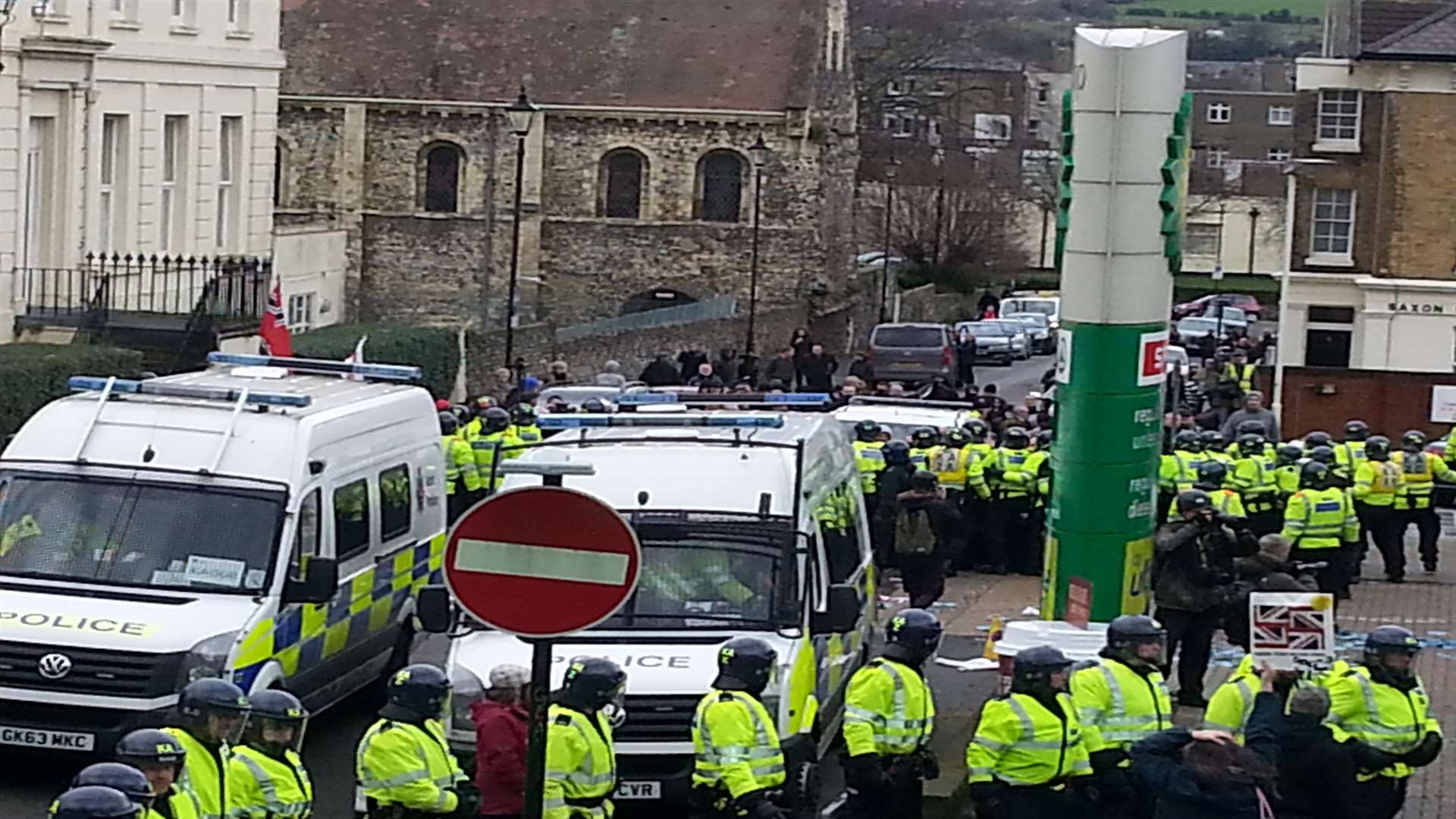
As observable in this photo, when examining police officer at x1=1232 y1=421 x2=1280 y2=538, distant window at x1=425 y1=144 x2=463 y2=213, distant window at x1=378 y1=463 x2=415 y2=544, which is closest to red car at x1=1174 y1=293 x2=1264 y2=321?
distant window at x1=425 y1=144 x2=463 y2=213

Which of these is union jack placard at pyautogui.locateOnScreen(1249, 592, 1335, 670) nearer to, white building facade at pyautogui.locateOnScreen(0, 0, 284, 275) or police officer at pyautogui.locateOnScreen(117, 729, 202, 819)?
police officer at pyautogui.locateOnScreen(117, 729, 202, 819)

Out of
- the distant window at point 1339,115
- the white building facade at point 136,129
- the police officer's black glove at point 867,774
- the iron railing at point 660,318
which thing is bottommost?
the police officer's black glove at point 867,774

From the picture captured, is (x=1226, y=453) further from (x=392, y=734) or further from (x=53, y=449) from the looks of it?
(x=392, y=734)

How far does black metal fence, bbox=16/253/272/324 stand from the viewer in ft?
112

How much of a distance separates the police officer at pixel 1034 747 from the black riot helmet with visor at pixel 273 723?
3.16 metres

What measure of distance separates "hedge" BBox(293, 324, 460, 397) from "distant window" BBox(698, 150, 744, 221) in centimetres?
2214

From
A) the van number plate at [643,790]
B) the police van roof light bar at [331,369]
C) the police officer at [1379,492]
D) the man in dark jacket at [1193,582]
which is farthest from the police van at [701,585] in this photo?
the police officer at [1379,492]

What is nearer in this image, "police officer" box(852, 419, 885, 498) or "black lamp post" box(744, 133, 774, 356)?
"police officer" box(852, 419, 885, 498)

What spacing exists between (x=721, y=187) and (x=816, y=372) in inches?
995

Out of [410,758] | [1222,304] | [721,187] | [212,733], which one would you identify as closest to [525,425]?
[410,758]

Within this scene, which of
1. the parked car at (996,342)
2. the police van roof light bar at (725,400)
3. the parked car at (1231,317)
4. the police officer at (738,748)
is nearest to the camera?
the police officer at (738,748)

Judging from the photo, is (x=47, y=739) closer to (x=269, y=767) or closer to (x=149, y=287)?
(x=269, y=767)

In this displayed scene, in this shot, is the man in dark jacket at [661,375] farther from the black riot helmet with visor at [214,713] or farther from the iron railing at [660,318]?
the black riot helmet with visor at [214,713]

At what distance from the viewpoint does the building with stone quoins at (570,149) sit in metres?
64.6
